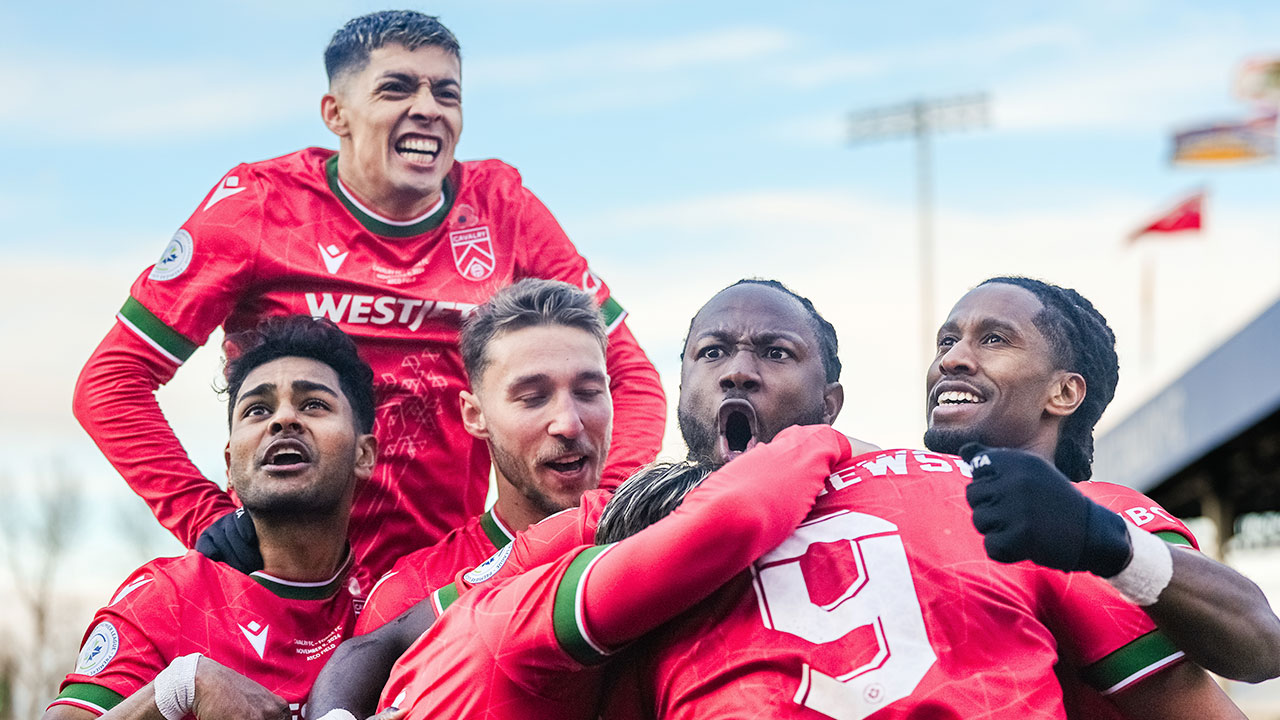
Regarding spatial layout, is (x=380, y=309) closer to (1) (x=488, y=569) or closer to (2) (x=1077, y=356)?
(1) (x=488, y=569)

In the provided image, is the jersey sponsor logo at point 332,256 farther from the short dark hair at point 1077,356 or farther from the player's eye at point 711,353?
the short dark hair at point 1077,356

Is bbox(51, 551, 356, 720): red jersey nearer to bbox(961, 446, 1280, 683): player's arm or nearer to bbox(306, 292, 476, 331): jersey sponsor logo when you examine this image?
bbox(306, 292, 476, 331): jersey sponsor logo

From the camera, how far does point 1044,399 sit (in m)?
3.81

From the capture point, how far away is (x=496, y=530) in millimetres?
4121

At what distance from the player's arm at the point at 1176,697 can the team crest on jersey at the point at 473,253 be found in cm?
241

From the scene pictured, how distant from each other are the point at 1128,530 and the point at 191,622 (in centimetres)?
241

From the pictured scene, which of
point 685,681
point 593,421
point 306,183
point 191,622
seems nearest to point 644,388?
point 593,421

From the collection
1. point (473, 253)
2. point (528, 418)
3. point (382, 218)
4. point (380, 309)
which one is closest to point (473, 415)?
point (528, 418)

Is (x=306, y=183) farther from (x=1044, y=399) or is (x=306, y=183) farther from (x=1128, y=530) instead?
(x=1128, y=530)

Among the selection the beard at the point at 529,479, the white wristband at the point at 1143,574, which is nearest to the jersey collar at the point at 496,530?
the beard at the point at 529,479

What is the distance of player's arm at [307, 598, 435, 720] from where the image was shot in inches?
136

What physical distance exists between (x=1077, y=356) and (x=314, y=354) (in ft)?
7.05

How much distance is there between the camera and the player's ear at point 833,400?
12.8 feet

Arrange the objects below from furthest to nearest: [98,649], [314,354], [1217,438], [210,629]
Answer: [1217,438] → [314,354] → [210,629] → [98,649]
